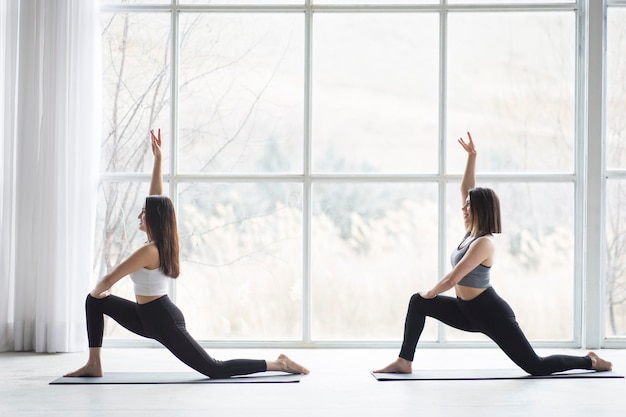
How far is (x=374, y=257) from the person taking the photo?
19.2 ft

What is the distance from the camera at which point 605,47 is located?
5.77 meters

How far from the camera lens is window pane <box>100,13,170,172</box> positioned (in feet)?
19.3

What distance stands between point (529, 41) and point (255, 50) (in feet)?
6.82

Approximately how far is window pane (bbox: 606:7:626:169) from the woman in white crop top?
126 inches

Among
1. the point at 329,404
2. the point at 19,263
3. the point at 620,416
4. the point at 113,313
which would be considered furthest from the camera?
the point at 19,263

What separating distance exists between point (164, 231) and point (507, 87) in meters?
2.95

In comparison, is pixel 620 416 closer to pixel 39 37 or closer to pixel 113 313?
pixel 113 313

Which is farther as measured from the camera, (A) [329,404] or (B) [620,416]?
(A) [329,404]

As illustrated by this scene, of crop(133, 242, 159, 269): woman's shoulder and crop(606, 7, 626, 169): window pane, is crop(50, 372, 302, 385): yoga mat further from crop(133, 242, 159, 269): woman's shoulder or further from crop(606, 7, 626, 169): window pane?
crop(606, 7, 626, 169): window pane

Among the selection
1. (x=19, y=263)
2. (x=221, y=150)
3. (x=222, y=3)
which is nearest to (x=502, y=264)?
(x=221, y=150)

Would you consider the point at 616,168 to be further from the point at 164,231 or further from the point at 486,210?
the point at 164,231

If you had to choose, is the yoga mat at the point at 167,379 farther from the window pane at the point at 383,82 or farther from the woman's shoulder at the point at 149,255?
the window pane at the point at 383,82

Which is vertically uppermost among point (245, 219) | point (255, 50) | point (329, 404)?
point (255, 50)

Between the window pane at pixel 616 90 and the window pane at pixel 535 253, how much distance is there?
44cm
